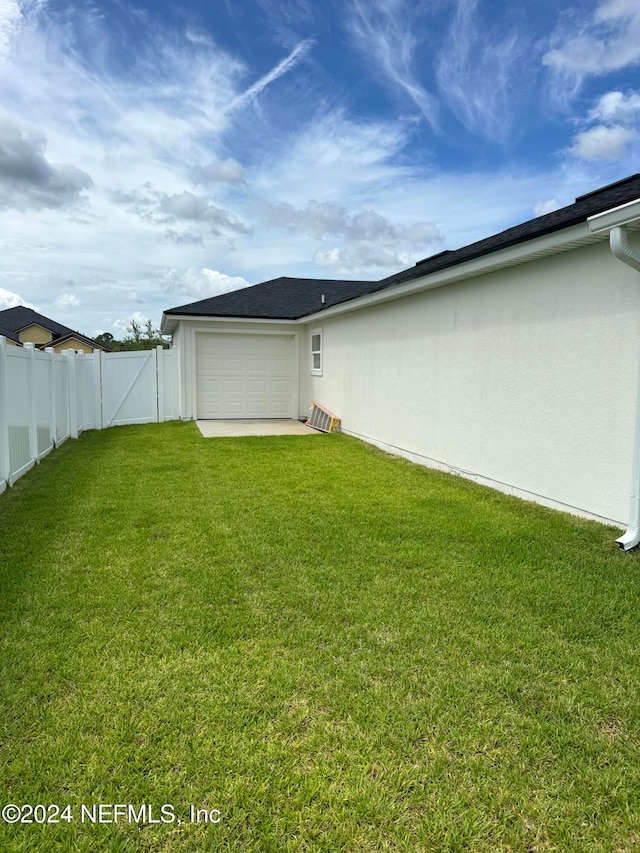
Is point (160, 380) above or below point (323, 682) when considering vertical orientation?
above

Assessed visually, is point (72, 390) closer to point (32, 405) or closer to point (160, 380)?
point (160, 380)

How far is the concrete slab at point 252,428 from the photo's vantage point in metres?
12.4

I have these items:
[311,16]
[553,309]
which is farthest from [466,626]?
[311,16]

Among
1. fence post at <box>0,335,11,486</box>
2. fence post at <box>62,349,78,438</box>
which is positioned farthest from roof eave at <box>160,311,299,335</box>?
fence post at <box>0,335,11,486</box>

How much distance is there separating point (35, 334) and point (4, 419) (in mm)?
35630

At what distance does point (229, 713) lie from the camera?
8.20 feet

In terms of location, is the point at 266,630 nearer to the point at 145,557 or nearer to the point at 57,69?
the point at 145,557

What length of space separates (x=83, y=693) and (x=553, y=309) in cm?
556

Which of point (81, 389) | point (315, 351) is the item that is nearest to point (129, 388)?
point (81, 389)

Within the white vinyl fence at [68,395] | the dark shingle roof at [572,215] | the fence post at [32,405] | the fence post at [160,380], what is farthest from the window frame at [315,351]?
the fence post at [32,405]

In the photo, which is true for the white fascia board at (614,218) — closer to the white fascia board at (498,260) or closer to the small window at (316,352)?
the white fascia board at (498,260)

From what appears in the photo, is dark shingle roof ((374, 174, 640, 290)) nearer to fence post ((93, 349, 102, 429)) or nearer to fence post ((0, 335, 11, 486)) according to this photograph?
fence post ((0, 335, 11, 486))

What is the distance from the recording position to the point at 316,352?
14438mm

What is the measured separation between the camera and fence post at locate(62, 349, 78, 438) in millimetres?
11219
